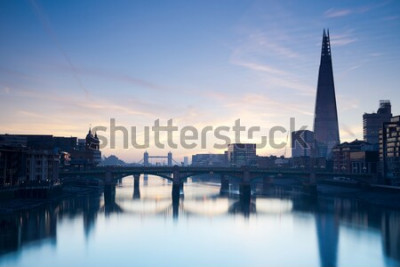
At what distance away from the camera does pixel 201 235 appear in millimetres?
72500

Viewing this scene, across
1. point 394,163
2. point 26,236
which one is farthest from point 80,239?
point 394,163

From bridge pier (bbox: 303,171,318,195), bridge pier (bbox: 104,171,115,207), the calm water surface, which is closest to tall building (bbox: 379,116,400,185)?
bridge pier (bbox: 303,171,318,195)

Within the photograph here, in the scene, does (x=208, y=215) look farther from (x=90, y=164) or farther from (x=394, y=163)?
(x=90, y=164)

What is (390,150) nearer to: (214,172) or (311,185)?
(311,185)

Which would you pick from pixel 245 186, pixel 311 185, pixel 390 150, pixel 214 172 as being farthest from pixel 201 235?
pixel 390 150

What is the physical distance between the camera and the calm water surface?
54.9m

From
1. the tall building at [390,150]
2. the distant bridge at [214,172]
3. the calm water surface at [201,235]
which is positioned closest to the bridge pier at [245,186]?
the distant bridge at [214,172]

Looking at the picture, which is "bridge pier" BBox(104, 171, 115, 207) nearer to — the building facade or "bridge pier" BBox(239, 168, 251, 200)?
"bridge pier" BBox(239, 168, 251, 200)

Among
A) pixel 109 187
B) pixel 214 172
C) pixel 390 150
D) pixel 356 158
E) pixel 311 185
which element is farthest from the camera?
pixel 356 158

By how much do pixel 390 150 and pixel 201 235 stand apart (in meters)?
91.6

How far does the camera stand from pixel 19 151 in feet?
339

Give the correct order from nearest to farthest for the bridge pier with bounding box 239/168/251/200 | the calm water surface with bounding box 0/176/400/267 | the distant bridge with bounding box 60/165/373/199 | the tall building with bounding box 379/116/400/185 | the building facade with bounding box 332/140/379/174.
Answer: the calm water surface with bounding box 0/176/400/267 → the bridge pier with bounding box 239/168/251/200 → the distant bridge with bounding box 60/165/373/199 → the tall building with bounding box 379/116/400/185 → the building facade with bounding box 332/140/379/174

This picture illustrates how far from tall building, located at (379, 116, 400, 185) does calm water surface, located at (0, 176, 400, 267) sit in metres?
31.6

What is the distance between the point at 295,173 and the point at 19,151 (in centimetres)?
8439
